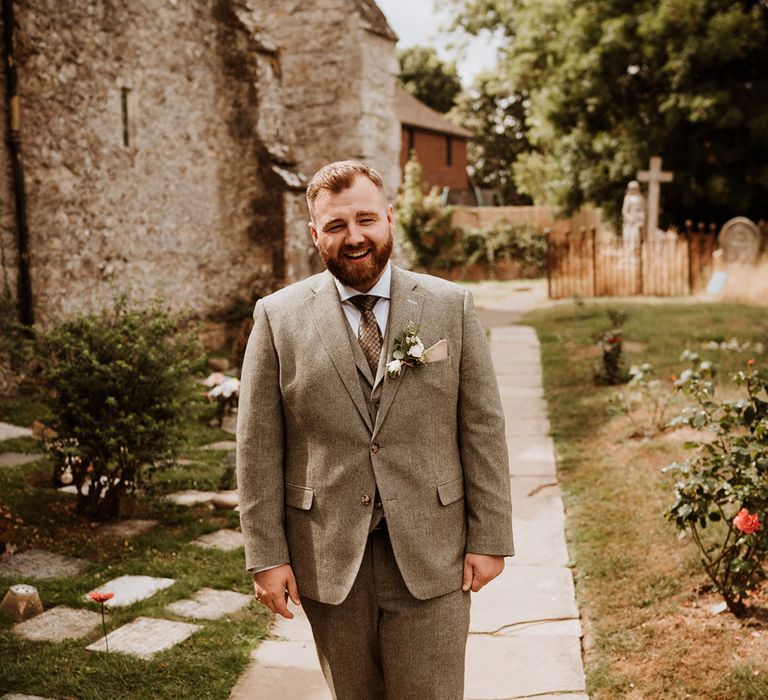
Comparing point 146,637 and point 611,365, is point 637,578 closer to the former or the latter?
point 146,637

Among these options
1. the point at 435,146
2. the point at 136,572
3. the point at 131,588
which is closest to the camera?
the point at 131,588

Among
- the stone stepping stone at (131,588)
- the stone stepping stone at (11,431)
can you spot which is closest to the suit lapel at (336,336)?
the stone stepping stone at (131,588)

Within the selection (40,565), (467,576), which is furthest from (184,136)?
(467,576)

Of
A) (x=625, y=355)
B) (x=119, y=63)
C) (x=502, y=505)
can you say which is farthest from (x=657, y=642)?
(x=119, y=63)

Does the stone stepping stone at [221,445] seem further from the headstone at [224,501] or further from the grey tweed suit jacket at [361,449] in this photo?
the grey tweed suit jacket at [361,449]

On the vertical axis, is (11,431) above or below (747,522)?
below

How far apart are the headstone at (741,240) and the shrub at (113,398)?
13.9 m

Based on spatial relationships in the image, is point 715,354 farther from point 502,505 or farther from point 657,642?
point 502,505

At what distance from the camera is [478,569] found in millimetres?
2322

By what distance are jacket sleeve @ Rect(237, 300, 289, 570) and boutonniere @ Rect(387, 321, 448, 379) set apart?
346 millimetres

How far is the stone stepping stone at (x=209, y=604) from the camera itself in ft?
13.1

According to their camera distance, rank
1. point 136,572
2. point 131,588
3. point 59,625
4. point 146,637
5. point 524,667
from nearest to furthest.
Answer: point 524,667 → point 146,637 → point 59,625 → point 131,588 → point 136,572

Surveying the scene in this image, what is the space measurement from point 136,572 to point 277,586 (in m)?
2.41

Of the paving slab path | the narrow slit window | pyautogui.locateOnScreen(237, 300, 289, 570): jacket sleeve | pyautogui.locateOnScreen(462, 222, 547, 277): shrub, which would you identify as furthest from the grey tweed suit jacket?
pyautogui.locateOnScreen(462, 222, 547, 277): shrub
